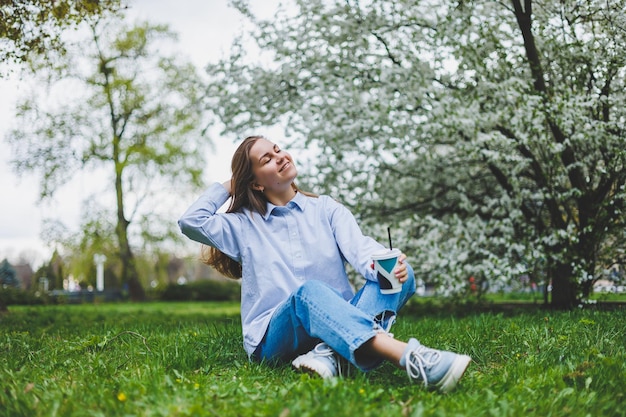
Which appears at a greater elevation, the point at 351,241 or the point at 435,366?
the point at 351,241

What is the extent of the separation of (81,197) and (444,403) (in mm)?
17490

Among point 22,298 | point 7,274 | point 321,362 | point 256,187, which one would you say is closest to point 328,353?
point 321,362

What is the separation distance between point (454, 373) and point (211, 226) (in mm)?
1371

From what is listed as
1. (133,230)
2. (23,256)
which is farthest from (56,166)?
(23,256)

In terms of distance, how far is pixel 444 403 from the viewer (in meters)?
2.05

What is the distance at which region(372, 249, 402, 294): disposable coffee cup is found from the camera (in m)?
2.41

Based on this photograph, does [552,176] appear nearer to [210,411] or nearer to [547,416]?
[547,416]

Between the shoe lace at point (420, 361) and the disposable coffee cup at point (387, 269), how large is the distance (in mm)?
341

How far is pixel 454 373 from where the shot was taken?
2.17 m

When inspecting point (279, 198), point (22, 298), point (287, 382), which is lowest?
point (22, 298)

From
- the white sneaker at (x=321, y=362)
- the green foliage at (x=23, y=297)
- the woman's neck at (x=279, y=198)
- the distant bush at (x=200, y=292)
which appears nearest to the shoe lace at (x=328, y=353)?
the white sneaker at (x=321, y=362)

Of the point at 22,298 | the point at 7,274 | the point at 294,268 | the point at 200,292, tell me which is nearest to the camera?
the point at 294,268

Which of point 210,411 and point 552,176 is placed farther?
point 552,176

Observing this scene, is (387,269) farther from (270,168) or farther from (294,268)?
(270,168)
